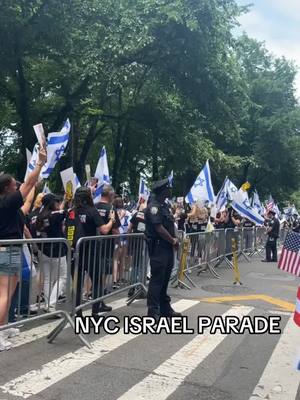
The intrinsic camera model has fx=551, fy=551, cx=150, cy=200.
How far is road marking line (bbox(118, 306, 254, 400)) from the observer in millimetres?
4730

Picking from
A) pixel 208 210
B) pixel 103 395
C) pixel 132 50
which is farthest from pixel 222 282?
pixel 132 50

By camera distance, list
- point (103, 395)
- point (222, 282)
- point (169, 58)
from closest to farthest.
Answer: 1. point (103, 395)
2. point (222, 282)
3. point (169, 58)

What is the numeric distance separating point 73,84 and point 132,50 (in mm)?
3984

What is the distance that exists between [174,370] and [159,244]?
2369mm

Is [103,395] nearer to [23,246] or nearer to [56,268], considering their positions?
[23,246]

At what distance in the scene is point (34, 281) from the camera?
651 centimetres

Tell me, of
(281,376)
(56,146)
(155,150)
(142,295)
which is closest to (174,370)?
(281,376)

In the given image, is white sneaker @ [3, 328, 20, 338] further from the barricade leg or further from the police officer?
the police officer

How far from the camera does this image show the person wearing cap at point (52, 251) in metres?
6.68

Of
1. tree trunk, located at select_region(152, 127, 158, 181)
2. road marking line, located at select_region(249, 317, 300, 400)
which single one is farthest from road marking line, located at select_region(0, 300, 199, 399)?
tree trunk, located at select_region(152, 127, 158, 181)

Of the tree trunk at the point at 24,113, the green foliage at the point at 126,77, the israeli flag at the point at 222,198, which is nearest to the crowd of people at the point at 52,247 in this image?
the israeli flag at the point at 222,198

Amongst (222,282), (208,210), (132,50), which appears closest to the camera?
(222,282)

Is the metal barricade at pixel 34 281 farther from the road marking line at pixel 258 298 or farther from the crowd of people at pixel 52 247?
the road marking line at pixel 258 298

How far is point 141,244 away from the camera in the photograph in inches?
365
